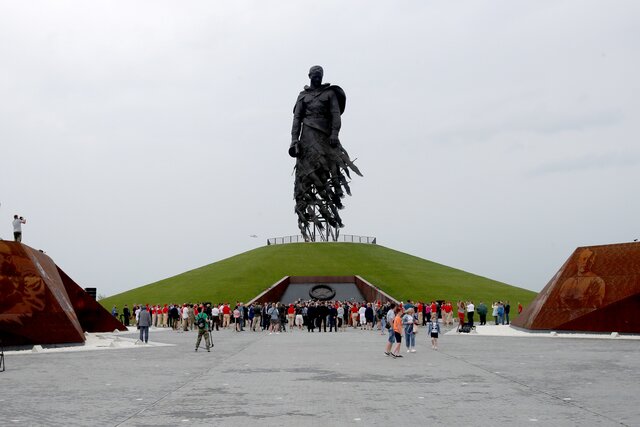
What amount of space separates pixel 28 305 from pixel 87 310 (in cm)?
990

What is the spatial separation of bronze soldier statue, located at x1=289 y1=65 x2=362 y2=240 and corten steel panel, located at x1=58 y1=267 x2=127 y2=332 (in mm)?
32752

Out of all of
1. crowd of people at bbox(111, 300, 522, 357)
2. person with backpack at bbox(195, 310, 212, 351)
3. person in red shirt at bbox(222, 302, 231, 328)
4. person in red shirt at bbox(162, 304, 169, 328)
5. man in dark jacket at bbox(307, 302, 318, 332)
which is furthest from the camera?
person in red shirt at bbox(162, 304, 169, 328)

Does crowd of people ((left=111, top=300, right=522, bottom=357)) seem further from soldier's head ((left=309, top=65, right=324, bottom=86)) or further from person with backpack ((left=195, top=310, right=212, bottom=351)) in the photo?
soldier's head ((left=309, top=65, right=324, bottom=86))

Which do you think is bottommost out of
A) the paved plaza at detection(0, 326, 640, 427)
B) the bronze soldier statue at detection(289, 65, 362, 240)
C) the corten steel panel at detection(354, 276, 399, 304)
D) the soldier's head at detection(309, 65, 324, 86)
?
the paved plaza at detection(0, 326, 640, 427)

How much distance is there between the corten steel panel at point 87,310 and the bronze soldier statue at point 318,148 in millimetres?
32752

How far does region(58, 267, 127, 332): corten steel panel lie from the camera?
108ft

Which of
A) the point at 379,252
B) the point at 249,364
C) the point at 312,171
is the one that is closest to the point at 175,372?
the point at 249,364

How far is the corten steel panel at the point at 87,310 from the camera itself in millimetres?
33031

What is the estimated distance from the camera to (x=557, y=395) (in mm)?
12477

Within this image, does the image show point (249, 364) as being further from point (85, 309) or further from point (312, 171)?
point (312, 171)

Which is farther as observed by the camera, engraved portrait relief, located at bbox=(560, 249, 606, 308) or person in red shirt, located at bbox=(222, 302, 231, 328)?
person in red shirt, located at bbox=(222, 302, 231, 328)

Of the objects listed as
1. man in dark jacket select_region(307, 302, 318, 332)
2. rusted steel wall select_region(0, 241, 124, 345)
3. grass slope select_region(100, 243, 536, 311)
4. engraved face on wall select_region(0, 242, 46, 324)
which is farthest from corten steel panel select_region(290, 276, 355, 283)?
engraved face on wall select_region(0, 242, 46, 324)

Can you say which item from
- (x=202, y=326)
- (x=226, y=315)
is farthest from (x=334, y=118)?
(x=202, y=326)

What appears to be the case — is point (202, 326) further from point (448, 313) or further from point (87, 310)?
point (448, 313)
